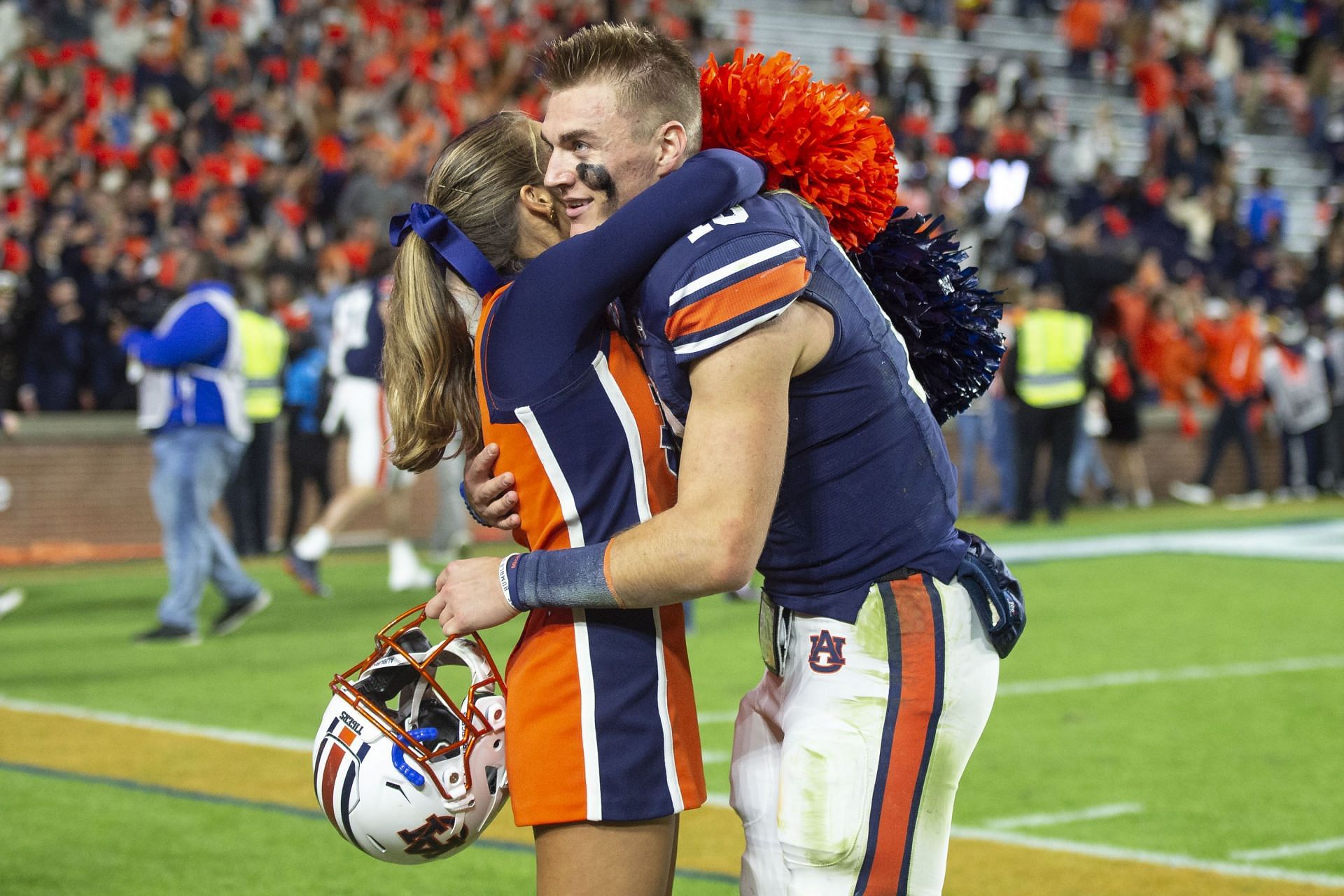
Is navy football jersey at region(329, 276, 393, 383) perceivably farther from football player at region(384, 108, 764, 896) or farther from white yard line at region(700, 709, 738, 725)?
football player at region(384, 108, 764, 896)

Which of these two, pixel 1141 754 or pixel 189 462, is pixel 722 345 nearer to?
pixel 1141 754

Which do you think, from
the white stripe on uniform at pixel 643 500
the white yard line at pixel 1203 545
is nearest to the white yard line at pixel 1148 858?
the white stripe on uniform at pixel 643 500

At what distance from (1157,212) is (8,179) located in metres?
16.6

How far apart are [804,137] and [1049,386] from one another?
557 inches

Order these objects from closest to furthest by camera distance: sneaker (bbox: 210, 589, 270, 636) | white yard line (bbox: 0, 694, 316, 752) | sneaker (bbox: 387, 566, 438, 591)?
white yard line (bbox: 0, 694, 316, 752), sneaker (bbox: 210, 589, 270, 636), sneaker (bbox: 387, 566, 438, 591)

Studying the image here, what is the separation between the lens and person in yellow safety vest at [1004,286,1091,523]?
1625cm

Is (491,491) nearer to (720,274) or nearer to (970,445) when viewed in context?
(720,274)

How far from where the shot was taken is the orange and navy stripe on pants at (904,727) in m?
2.71

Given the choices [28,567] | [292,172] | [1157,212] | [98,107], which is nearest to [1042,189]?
[1157,212]

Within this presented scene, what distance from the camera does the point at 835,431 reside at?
8.95 feet

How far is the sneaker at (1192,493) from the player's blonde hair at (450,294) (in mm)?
18677

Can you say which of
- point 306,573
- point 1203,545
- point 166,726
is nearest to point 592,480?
point 166,726

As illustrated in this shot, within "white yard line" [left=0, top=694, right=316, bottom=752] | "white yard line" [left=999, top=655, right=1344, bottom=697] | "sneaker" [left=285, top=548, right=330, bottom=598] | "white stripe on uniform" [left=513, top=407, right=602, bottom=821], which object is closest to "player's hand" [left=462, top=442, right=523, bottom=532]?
"white stripe on uniform" [left=513, top=407, right=602, bottom=821]

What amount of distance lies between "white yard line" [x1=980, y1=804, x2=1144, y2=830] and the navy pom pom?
3.03 metres
